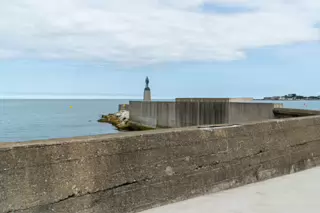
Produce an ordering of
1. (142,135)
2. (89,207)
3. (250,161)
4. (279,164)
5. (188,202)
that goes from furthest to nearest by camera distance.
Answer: (279,164) < (250,161) < (188,202) < (142,135) < (89,207)

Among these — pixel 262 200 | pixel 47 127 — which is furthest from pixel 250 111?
pixel 47 127

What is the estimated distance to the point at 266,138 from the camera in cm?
545

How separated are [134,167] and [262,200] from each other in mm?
1625

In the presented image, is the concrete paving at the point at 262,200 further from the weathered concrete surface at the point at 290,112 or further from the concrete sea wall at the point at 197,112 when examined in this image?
the concrete sea wall at the point at 197,112

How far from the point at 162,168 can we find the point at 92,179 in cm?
87

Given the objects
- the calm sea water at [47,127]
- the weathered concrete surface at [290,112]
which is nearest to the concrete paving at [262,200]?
the weathered concrete surface at [290,112]

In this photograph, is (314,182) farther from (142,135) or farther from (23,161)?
(23,161)

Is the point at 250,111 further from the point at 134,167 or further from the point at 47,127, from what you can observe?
the point at 47,127

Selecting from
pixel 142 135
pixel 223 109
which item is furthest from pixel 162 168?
pixel 223 109

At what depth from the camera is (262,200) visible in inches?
174

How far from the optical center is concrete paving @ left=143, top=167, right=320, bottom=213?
4.04m

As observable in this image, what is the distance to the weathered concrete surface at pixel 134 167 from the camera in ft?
10.2

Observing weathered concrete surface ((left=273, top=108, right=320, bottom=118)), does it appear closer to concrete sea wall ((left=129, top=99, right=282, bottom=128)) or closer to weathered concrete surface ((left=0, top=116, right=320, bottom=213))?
concrete sea wall ((left=129, top=99, right=282, bottom=128))

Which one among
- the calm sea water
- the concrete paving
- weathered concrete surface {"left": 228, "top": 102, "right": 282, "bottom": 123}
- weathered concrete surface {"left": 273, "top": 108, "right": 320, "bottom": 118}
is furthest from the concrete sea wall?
the concrete paving
